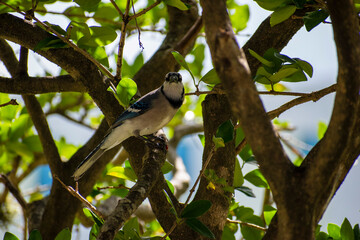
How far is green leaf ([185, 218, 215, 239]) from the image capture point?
1.45 m

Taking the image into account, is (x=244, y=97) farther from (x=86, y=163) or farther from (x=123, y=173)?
(x=86, y=163)

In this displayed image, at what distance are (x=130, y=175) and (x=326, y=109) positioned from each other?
2751mm

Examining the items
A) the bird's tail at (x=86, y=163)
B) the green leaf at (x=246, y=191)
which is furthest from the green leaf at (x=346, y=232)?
the bird's tail at (x=86, y=163)

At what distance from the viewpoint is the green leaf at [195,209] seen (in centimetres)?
149

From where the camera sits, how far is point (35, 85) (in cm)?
228

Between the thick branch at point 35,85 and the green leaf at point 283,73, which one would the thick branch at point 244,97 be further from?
the thick branch at point 35,85

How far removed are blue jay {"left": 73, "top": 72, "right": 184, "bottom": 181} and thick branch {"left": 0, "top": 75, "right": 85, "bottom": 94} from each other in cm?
28

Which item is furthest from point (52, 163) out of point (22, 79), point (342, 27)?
point (342, 27)

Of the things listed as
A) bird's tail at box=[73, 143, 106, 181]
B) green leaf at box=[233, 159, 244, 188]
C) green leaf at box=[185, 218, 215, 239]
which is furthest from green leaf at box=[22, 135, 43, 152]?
green leaf at box=[185, 218, 215, 239]

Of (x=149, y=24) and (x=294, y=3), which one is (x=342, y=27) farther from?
(x=149, y=24)

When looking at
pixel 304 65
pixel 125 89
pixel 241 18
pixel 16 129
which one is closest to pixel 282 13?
pixel 304 65

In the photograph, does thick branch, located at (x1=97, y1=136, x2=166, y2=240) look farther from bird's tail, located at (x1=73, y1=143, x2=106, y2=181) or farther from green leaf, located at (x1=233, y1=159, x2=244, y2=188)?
bird's tail, located at (x1=73, y1=143, x2=106, y2=181)

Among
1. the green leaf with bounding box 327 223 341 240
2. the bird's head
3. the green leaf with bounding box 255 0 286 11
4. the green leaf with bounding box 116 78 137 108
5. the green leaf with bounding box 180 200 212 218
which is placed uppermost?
the bird's head

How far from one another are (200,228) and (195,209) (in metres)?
0.07
